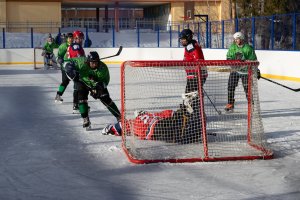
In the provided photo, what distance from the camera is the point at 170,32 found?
1054 inches

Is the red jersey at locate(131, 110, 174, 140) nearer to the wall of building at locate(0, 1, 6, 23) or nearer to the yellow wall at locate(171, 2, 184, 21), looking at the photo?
the wall of building at locate(0, 1, 6, 23)

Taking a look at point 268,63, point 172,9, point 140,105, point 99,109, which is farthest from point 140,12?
point 140,105

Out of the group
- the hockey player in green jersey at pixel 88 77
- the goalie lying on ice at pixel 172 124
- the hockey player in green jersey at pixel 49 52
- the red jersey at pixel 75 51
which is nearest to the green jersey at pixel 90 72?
the hockey player in green jersey at pixel 88 77

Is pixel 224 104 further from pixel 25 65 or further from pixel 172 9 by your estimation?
pixel 172 9

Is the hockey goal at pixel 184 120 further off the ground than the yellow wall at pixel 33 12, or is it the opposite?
the yellow wall at pixel 33 12

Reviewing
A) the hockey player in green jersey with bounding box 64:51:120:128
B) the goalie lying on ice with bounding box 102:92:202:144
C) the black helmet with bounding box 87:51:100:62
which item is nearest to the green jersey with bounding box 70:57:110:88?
the hockey player in green jersey with bounding box 64:51:120:128

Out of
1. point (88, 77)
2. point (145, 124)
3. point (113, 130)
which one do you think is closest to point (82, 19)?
point (88, 77)

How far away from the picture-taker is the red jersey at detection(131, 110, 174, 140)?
6609mm

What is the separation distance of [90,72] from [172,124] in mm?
1512

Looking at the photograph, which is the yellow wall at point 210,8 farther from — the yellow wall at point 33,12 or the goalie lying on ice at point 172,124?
the goalie lying on ice at point 172,124

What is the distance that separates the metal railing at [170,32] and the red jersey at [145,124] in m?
9.94

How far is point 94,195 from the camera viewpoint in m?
4.58

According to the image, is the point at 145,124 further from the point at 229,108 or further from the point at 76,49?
the point at 76,49

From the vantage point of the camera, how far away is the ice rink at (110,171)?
464cm
